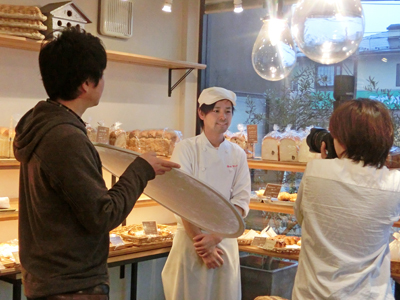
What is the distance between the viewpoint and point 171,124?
163 inches

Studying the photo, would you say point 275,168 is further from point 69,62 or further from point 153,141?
point 69,62

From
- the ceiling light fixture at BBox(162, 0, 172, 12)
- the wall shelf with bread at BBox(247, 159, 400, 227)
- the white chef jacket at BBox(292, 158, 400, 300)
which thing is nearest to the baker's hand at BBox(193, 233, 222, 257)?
the wall shelf with bread at BBox(247, 159, 400, 227)

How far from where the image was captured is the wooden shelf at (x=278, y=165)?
10.1ft

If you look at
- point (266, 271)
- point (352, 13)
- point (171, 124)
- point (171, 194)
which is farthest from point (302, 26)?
point (171, 124)

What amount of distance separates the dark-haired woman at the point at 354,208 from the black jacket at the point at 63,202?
644mm

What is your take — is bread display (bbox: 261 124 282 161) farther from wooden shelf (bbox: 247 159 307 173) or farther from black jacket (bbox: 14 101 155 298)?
black jacket (bbox: 14 101 155 298)

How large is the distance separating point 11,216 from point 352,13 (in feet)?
6.77

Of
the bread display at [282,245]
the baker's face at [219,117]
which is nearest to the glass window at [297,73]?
the bread display at [282,245]

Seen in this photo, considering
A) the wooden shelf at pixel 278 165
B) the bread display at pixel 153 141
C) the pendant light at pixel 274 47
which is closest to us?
the pendant light at pixel 274 47

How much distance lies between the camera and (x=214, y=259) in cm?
265

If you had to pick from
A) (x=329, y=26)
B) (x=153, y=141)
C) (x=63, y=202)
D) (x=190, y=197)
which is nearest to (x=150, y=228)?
(x=153, y=141)

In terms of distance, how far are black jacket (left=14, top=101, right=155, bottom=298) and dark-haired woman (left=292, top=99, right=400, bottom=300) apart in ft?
2.11

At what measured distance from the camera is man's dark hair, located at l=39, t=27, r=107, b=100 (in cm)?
144

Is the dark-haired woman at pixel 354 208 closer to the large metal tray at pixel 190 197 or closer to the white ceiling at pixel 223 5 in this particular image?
the large metal tray at pixel 190 197
